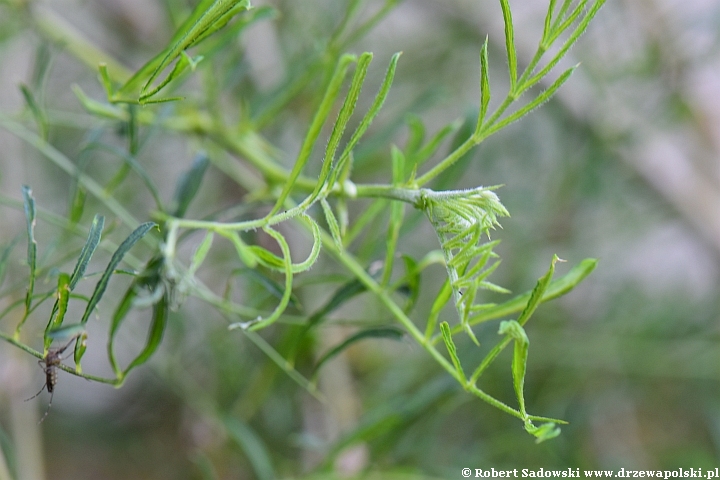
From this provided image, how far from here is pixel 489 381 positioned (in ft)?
2.04

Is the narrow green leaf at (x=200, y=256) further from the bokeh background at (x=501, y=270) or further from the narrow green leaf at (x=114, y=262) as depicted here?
the bokeh background at (x=501, y=270)

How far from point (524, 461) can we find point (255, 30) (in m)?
0.48

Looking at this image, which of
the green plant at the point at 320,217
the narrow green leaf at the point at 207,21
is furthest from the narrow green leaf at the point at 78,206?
the narrow green leaf at the point at 207,21

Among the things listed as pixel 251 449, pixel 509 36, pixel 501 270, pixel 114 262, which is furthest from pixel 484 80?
pixel 501 270

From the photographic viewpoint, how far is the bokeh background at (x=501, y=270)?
1.73 ft

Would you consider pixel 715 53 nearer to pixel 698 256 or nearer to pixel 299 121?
pixel 698 256

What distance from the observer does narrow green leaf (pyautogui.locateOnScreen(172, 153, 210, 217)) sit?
0.26 meters

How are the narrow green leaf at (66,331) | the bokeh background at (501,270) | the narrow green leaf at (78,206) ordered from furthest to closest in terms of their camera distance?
the bokeh background at (501,270) → the narrow green leaf at (78,206) → the narrow green leaf at (66,331)

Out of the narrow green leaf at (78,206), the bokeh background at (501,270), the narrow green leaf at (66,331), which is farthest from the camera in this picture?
the bokeh background at (501,270)

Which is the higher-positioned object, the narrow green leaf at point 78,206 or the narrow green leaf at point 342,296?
the narrow green leaf at point 78,206

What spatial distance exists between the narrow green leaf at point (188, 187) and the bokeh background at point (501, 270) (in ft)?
0.62

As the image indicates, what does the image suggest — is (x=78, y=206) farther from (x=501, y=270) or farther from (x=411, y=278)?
(x=501, y=270)

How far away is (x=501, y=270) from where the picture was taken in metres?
0.79

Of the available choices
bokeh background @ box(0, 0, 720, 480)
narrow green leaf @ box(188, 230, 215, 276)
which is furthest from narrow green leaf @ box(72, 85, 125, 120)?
bokeh background @ box(0, 0, 720, 480)
